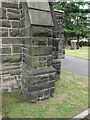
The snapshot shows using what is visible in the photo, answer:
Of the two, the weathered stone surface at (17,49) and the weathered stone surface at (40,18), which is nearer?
the weathered stone surface at (40,18)

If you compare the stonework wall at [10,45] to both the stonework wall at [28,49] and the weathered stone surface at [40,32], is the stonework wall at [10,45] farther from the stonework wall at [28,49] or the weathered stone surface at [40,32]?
the weathered stone surface at [40,32]

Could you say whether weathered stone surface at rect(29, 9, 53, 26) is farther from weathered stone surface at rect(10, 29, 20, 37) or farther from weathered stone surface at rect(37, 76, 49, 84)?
weathered stone surface at rect(37, 76, 49, 84)

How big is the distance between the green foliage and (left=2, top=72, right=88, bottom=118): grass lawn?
18.3 meters

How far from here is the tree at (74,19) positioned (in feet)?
70.3

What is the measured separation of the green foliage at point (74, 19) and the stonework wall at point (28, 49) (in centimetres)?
1823

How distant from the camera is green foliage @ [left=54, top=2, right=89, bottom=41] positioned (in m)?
21.4

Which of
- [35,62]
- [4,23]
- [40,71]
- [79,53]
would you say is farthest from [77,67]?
[79,53]

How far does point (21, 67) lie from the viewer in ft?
13.0

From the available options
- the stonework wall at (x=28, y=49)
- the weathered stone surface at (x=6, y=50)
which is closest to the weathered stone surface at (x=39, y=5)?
the stonework wall at (x=28, y=49)

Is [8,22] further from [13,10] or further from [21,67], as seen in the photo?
[21,67]

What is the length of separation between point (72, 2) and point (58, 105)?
21.3 meters

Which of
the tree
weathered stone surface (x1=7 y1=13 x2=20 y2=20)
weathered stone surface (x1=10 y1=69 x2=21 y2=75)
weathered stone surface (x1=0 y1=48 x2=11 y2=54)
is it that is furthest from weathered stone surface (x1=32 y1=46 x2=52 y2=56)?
the tree

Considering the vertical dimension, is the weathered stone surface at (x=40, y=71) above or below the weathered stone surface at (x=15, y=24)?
below

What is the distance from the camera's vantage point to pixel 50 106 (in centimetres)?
328
